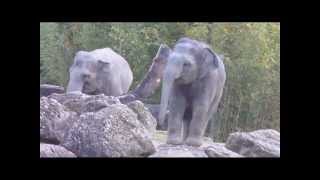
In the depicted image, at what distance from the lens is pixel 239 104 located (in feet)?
20.9

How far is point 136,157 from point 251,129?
3.19ft

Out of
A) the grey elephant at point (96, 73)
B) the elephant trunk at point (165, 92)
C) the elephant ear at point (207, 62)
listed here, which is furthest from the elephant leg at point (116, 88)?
the elephant ear at point (207, 62)

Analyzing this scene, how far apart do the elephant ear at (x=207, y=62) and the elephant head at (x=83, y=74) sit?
79 cm

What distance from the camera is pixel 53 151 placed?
6.16 meters

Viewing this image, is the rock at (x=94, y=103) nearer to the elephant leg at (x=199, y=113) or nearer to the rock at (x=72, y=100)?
the rock at (x=72, y=100)

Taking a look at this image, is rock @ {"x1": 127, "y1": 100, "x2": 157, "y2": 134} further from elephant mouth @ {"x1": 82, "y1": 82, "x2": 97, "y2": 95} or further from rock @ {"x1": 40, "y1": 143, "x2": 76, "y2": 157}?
rock @ {"x1": 40, "y1": 143, "x2": 76, "y2": 157}

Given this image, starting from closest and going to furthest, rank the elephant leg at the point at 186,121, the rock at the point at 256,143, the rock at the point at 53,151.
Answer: the rock at the point at 53,151 → the rock at the point at 256,143 → the elephant leg at the point at 186,121

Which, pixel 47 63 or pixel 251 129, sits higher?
pixel 47 63

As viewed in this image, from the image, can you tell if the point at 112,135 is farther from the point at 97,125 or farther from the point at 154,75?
the point at 154,75

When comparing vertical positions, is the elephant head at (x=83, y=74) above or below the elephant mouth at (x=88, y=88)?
above

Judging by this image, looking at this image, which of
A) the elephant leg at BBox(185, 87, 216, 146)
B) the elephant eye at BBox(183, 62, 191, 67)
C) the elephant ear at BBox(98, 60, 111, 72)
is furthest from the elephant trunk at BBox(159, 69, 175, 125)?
the elephant ear at BBox(98, 60, 111, 72)

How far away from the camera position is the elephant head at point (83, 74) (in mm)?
6387
